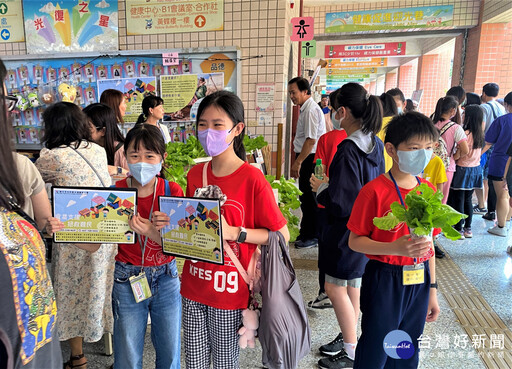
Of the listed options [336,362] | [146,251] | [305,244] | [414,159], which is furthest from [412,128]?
[305,244]

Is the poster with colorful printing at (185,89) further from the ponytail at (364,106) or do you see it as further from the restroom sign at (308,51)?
the ponytail at (364,106)

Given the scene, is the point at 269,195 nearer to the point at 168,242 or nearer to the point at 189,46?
the point at 168,242

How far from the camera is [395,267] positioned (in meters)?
1.46

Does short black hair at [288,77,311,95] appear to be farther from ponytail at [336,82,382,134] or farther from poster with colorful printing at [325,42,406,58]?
poster with colorful printing at [325,42,406,58]

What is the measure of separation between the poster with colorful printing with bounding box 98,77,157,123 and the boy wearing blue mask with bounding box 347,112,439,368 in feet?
12.9

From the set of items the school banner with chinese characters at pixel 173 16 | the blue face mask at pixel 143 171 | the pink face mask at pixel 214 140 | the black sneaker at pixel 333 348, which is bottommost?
the black sneaker at pixel 333 348

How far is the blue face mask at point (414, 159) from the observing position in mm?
1455

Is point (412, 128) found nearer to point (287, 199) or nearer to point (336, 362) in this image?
point (287, 199)

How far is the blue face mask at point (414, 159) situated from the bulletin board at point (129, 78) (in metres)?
3.42

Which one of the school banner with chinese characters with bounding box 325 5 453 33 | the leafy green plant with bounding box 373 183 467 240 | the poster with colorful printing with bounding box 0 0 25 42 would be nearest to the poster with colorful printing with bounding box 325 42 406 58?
the school banner with chinese characters with bounding box 325 5 453 33

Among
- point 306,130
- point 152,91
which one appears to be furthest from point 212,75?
point 306,130

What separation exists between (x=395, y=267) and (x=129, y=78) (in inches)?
174

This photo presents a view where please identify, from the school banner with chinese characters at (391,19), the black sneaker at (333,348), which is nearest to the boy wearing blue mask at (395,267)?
the black sneaker at (333,348)

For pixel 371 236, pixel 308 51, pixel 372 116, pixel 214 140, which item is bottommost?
pixel 371 236
